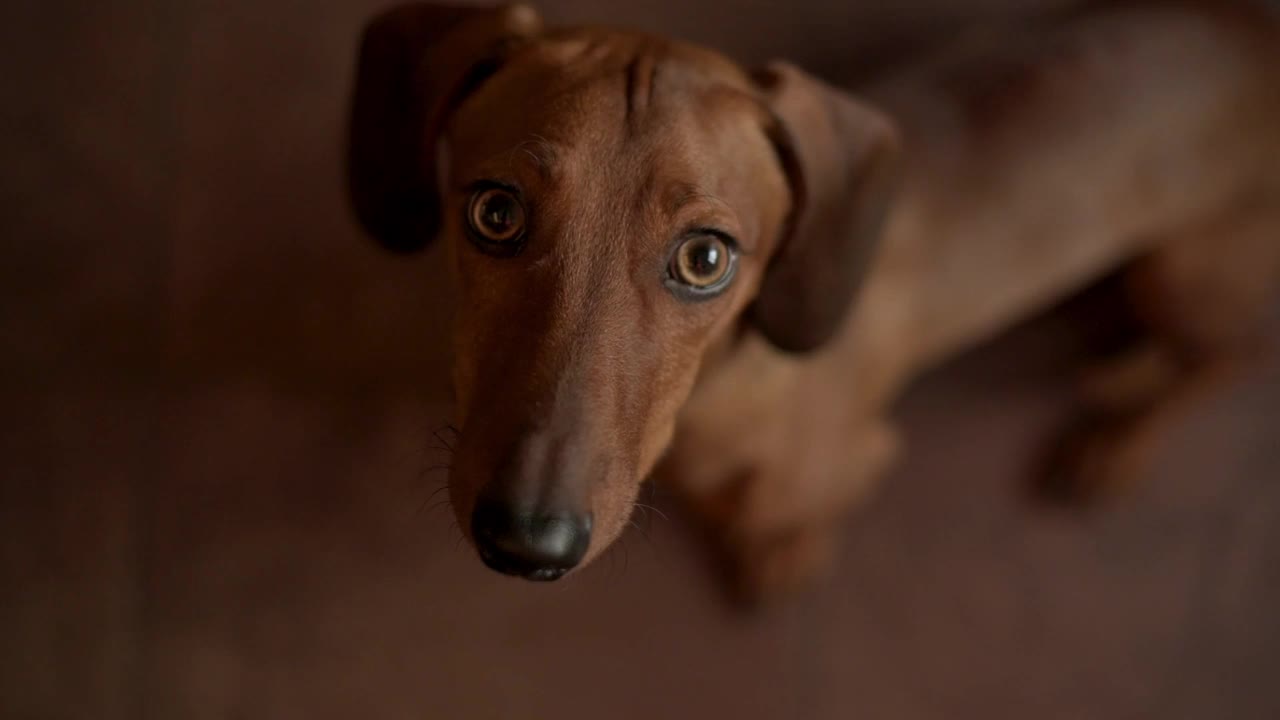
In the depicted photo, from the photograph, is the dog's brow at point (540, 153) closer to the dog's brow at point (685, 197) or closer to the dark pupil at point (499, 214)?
the dark pupil at point (499, 214)

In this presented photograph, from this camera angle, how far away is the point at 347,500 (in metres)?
2.63

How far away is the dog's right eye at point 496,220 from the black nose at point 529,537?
1.28ft

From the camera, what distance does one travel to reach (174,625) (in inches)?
102

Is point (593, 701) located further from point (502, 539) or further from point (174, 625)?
point (502, 539)

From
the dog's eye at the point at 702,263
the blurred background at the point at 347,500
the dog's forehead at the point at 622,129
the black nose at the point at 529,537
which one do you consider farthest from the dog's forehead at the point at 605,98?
the blurred background at the point at 347,500

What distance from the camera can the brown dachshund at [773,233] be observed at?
4.96 feet

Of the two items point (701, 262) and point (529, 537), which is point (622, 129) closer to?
point (701, 262)

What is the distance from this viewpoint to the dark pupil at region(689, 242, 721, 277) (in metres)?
1.60

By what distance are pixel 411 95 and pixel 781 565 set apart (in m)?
1.43

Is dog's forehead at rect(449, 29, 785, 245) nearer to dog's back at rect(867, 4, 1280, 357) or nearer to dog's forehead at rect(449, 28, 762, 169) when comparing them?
dog's forehead at rect(449, 28, 762, 169)

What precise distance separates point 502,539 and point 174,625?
1562 millimetres

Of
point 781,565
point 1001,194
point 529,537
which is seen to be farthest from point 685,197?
point 781,565

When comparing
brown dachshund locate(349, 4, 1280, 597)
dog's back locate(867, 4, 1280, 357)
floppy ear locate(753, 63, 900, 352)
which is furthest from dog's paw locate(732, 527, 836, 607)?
floppy ear locate(753, 63, 900, 352)

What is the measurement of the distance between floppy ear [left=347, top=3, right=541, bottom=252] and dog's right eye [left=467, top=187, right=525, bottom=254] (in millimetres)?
270
